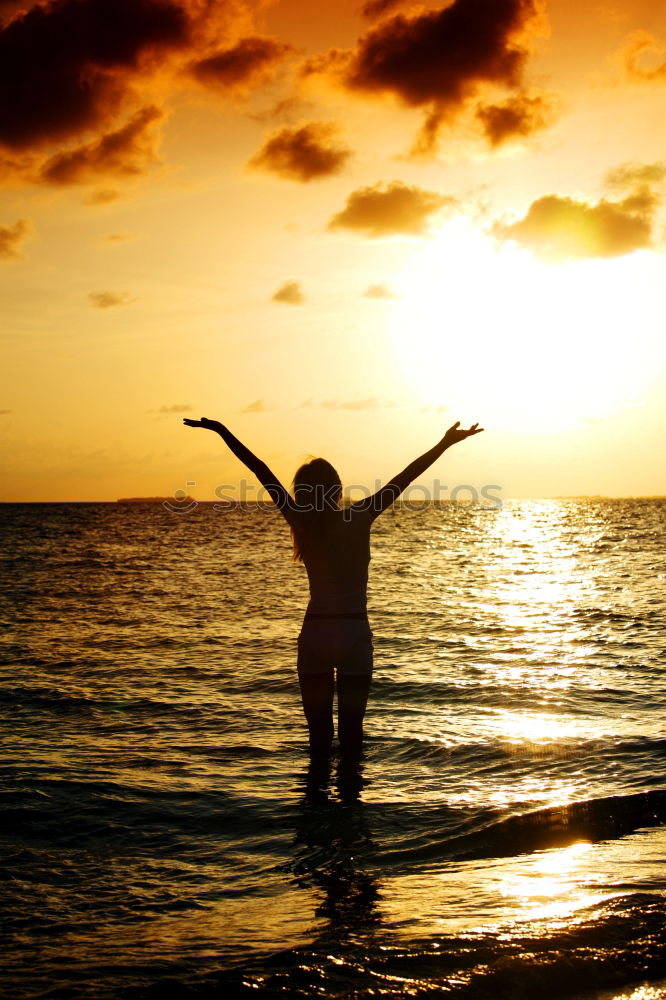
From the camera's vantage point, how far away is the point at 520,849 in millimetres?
6023

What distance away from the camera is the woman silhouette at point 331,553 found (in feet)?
19.4

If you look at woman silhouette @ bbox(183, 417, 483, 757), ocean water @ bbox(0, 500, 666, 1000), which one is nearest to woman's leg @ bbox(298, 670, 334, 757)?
woman silhouette @ bbox(183, 417, 483, 757)

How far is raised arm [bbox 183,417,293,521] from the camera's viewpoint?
5.98 meters

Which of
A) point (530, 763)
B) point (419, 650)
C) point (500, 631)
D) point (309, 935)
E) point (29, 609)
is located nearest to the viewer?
point (309, 935)

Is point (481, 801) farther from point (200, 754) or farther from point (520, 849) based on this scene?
point (200, 754)

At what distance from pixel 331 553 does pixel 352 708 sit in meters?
1.23

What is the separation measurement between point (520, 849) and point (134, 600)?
1962 centimetres

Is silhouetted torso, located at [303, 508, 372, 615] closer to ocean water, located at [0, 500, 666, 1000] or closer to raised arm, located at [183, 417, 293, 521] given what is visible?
raised arm, located at [183, 417, 293, 521]

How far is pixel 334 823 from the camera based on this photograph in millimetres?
6715

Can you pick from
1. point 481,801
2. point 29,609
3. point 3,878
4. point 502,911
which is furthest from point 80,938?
point 29,609

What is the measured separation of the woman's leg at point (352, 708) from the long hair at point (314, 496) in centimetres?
101

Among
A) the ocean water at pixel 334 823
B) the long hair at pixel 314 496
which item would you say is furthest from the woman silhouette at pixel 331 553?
the ocean water at pixel 334 823

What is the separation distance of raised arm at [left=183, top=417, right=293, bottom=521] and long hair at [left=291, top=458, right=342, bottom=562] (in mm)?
94

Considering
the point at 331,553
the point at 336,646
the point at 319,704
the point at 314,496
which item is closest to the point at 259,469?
the point at 314,496
